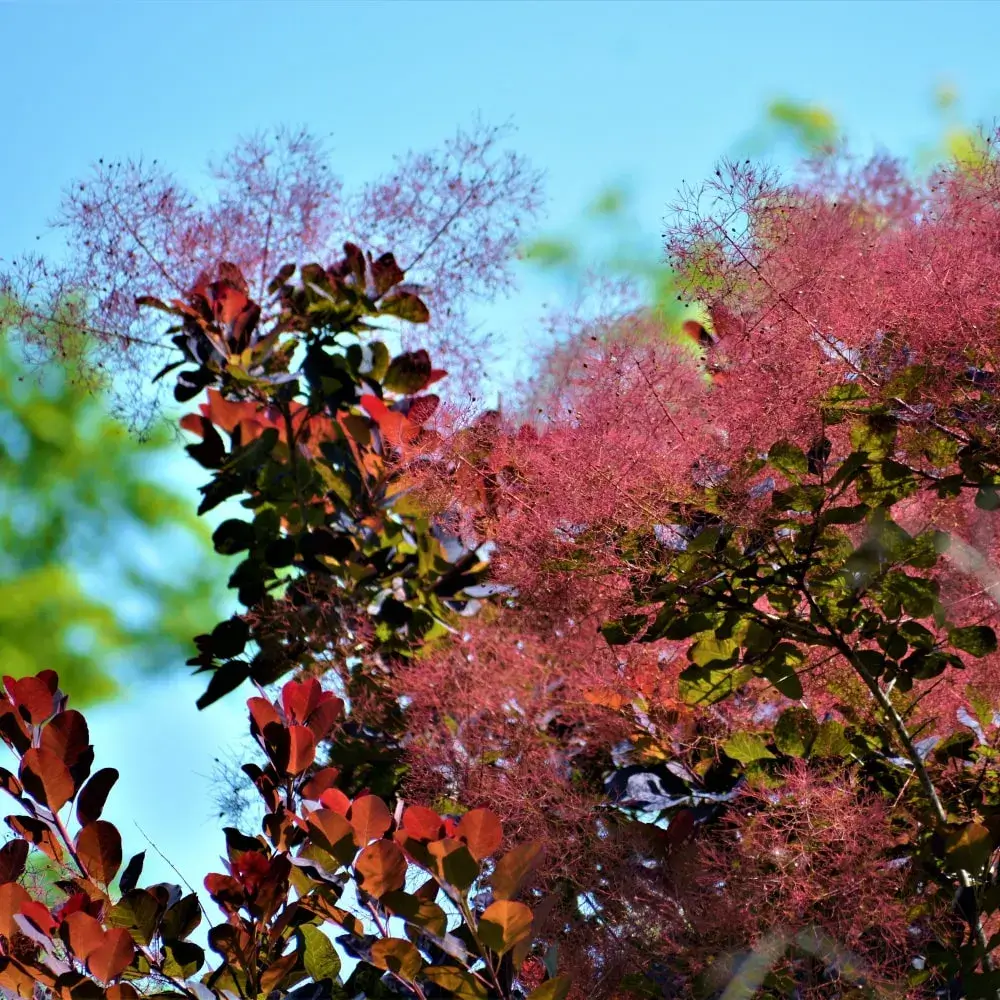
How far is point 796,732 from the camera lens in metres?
1.16

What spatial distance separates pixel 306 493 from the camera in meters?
1.59

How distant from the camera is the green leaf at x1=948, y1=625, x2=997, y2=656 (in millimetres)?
1104

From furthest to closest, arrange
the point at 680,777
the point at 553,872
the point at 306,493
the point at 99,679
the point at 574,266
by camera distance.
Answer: the point at 99,679 → the point at 574,266 → the point at 306,493 → the point at 680,777 → the point at 553,872

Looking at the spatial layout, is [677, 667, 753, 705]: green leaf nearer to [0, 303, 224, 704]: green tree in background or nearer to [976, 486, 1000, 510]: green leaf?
[976, 486, 1000, 510]: green leaf

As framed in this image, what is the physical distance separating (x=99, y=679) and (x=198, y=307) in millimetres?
4100

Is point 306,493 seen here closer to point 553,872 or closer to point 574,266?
point 574,266

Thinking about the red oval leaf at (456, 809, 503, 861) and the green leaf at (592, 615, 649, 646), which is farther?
the green leaf at (592, 615, 649, 646)

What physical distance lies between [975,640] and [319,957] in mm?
678

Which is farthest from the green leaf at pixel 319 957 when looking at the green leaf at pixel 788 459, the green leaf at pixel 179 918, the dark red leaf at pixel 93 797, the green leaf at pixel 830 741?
the green leaf at pixel 788 459

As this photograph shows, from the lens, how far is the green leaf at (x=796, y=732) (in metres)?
1.16

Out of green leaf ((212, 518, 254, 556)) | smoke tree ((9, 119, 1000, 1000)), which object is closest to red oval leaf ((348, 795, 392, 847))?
smoke tree ((9, 119, 1000, 1000))

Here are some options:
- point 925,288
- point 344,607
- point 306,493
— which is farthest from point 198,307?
point 925,288

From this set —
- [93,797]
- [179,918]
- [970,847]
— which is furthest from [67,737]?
[970,847]

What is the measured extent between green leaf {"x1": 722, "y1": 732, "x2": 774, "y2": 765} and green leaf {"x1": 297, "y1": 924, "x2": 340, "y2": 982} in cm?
43
